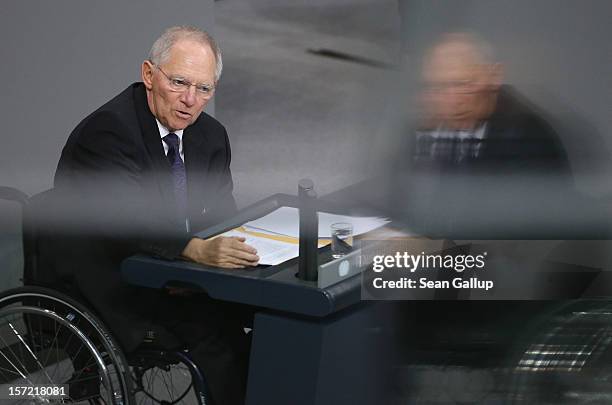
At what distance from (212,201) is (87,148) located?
0.39 metres

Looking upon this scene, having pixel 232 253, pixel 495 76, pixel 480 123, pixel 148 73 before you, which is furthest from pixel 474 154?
pixel 148 73

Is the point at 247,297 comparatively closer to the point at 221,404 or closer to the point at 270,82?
the point at 221,404

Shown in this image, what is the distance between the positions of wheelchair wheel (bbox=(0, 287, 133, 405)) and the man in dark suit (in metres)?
0.09

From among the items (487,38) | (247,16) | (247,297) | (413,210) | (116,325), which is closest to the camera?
(247,297)

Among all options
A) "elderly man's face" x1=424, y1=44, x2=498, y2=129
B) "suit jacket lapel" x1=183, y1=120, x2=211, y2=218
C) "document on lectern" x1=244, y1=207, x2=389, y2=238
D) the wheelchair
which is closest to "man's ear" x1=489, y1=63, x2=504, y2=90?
"elderly man's face" x1=424, y1=44, x2=498, y2=129

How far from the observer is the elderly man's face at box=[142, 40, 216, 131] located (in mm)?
2379

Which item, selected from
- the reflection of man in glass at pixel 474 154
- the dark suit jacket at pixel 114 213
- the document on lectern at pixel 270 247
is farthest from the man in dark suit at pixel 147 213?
the reflection of man in glass at pixel 474 154

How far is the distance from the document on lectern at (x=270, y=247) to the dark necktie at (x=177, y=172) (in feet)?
0.72

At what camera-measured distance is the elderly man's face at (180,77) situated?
7.80 ft

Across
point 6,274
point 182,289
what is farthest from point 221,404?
point 6,274

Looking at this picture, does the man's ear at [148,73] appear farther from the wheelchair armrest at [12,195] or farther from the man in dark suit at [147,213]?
the wheelchair armrest at [12,195]

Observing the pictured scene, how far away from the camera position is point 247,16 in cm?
412

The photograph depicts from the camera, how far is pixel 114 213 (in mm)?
2180

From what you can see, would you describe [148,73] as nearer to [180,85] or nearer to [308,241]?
[180,85]
